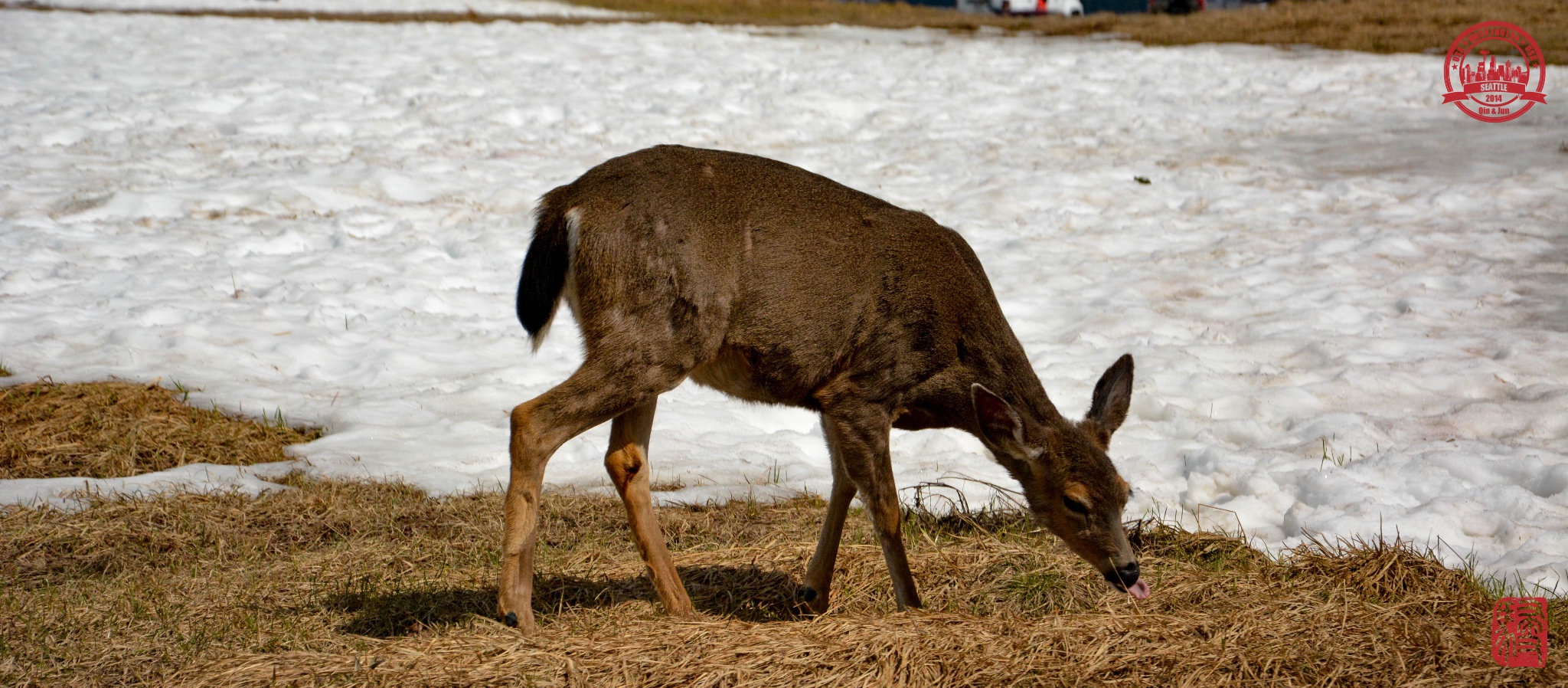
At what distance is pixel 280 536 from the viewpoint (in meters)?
5.39

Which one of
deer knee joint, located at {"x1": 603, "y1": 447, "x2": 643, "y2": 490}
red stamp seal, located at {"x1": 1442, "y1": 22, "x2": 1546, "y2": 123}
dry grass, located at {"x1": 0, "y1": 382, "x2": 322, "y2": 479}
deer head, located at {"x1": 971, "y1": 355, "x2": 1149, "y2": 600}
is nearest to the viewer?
deer head, located at {"x1": 971, "y1": 355, "x2": 1149, "y2": 600}

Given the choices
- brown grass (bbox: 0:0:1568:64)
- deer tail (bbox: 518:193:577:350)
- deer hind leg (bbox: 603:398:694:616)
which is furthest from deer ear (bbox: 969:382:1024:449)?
brown grass (bbox: 0:0:1568:64)

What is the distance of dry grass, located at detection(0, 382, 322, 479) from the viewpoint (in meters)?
6.08

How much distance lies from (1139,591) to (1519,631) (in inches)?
51.6

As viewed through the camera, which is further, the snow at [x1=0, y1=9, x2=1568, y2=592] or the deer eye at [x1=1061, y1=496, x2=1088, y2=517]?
the snow at [x1=0, y1=9, x2=1568, y2=592]

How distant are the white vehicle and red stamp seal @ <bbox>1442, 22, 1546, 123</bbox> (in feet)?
50.7

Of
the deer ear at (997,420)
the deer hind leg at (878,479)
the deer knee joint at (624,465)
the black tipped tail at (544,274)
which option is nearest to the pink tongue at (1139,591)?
the deer ear at (997,420)

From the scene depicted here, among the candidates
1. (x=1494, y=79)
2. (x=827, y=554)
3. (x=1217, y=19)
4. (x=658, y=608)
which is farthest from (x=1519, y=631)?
(x=1217, y=19)

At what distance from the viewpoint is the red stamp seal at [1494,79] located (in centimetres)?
1423

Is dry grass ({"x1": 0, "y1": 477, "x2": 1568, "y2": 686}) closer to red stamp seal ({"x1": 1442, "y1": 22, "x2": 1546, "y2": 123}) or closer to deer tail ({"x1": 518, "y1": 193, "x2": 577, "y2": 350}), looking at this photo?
deer tail ({"x1": 518, "y1": 193, "x2": 577, "y2": 350})

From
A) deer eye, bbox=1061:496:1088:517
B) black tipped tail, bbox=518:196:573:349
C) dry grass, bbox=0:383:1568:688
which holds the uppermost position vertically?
black tipped tail, bbox=518:196:573:349

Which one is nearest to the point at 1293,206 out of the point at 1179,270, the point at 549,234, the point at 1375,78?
the point at 1179,270

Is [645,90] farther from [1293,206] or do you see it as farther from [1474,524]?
[1474,524]

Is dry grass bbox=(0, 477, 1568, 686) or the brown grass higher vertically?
the brown grass
